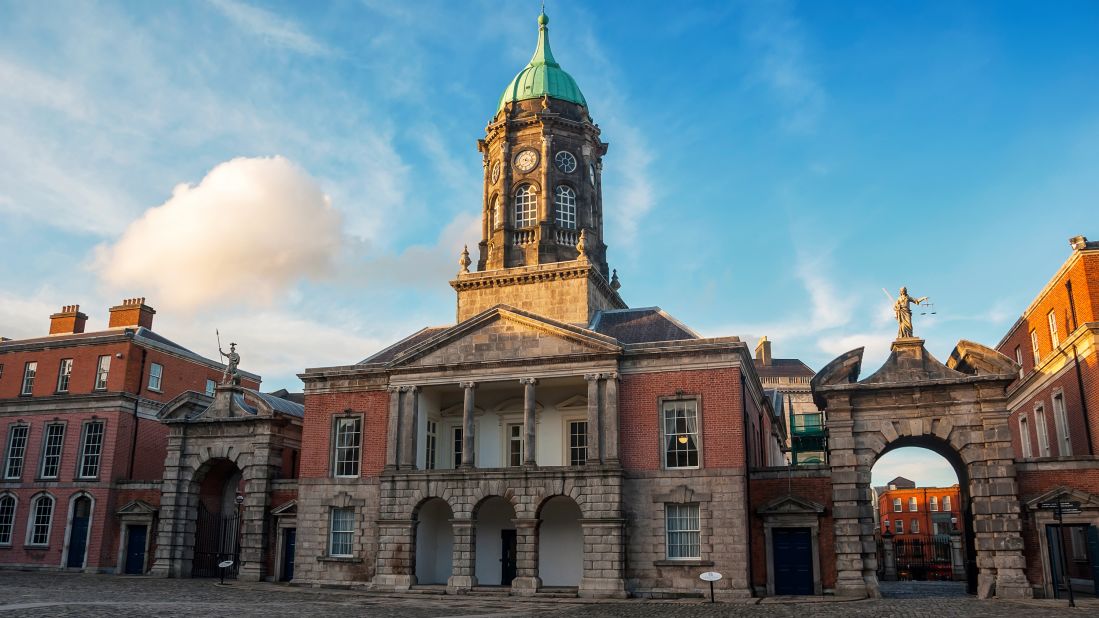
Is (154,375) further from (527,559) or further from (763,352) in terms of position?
(763,352)

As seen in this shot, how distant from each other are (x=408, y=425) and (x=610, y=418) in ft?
25.1

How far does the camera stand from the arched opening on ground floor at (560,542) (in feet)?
103

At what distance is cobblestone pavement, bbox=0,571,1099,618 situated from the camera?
21938 millimetres

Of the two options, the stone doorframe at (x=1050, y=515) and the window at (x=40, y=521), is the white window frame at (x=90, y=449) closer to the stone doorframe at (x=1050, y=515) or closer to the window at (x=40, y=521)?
the window at (x=40, y=521)

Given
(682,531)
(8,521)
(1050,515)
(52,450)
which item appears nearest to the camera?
(1050,515)

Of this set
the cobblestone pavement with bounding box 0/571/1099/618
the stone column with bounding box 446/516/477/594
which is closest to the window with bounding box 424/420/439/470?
the stone column with bounding box 446/516/477/594

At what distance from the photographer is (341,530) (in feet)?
109

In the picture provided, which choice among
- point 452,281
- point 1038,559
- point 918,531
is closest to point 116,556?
point 452,281

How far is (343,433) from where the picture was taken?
34.2 meters

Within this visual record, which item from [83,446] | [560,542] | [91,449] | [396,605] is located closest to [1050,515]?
[560,542]

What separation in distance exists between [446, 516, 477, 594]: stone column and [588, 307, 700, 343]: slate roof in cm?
874

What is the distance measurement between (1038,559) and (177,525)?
32.0 meters

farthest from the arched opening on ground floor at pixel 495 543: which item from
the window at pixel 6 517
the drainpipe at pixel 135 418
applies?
the window at pixel 6 517

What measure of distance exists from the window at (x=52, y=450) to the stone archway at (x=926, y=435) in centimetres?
3431
